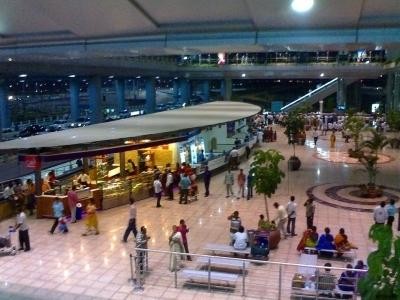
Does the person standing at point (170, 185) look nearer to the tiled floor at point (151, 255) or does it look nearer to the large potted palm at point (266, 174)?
the tiled floor at point (151, 255)

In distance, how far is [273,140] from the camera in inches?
1531

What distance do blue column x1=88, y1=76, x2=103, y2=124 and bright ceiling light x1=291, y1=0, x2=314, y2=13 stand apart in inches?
1417

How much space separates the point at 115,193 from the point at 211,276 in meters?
8.75

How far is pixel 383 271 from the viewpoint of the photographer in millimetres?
4797

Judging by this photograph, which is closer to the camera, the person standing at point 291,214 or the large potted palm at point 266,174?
the large potted palm at point 266,174

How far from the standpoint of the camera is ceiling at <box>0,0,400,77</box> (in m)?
13.4

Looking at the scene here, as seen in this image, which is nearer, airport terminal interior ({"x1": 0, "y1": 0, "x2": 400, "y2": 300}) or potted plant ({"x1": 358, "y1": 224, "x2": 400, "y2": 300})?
potted plant ({"x1": 358, "y1": 224, "x2": 400, "y2": 300})

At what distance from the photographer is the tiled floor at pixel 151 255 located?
1068 cm

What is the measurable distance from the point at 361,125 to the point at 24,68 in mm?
24002

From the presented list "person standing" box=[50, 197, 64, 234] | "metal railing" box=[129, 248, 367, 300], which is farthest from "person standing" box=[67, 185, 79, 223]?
"metal railing" box=[129, 248, 367, 300]

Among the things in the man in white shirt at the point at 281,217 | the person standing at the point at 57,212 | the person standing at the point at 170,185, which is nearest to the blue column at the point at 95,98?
the person standing at the point at 170,185

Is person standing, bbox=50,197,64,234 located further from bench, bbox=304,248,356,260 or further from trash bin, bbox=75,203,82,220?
bench, bbox=304,248,356,260

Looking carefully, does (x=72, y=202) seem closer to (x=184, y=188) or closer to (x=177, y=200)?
(x=184, y=188)

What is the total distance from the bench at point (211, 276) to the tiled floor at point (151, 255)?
0.85ft
